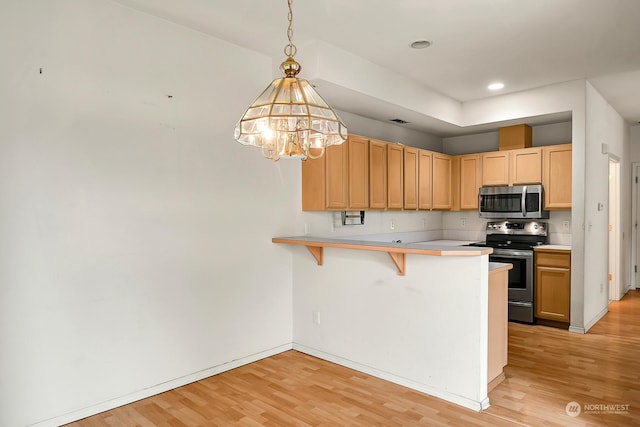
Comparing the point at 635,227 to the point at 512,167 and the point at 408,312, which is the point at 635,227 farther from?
the point at 408,312

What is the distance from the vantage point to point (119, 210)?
9.75 feet

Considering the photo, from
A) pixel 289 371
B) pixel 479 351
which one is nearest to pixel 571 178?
pixel 479 351

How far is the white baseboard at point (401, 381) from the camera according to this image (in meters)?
2.89

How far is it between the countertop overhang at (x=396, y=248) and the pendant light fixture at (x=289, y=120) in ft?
3.67

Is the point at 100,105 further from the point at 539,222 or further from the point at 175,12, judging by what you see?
the point at 539,222

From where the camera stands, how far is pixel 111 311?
9.58 ft

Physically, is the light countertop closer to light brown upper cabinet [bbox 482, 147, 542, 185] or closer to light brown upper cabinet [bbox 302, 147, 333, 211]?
light brown upper cabinet [bbox 302, 147, 333, 211]

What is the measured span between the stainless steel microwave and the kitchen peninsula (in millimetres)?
2301

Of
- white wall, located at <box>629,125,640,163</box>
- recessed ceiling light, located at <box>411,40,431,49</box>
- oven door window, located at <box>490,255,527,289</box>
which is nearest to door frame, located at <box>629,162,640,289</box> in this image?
white wall, located at <box>629,125,640,163</box>

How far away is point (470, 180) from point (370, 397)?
3838 mm

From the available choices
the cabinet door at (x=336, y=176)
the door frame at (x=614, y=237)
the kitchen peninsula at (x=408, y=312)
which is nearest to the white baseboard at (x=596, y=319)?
the door frame at (x=614, y=237)

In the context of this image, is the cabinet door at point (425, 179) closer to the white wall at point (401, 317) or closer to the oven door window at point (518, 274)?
the oven door window at point (518, 274)

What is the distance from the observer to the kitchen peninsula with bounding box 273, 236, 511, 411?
9.52ft

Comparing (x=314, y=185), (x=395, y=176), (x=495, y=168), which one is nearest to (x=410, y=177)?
(x=395, y=176)
